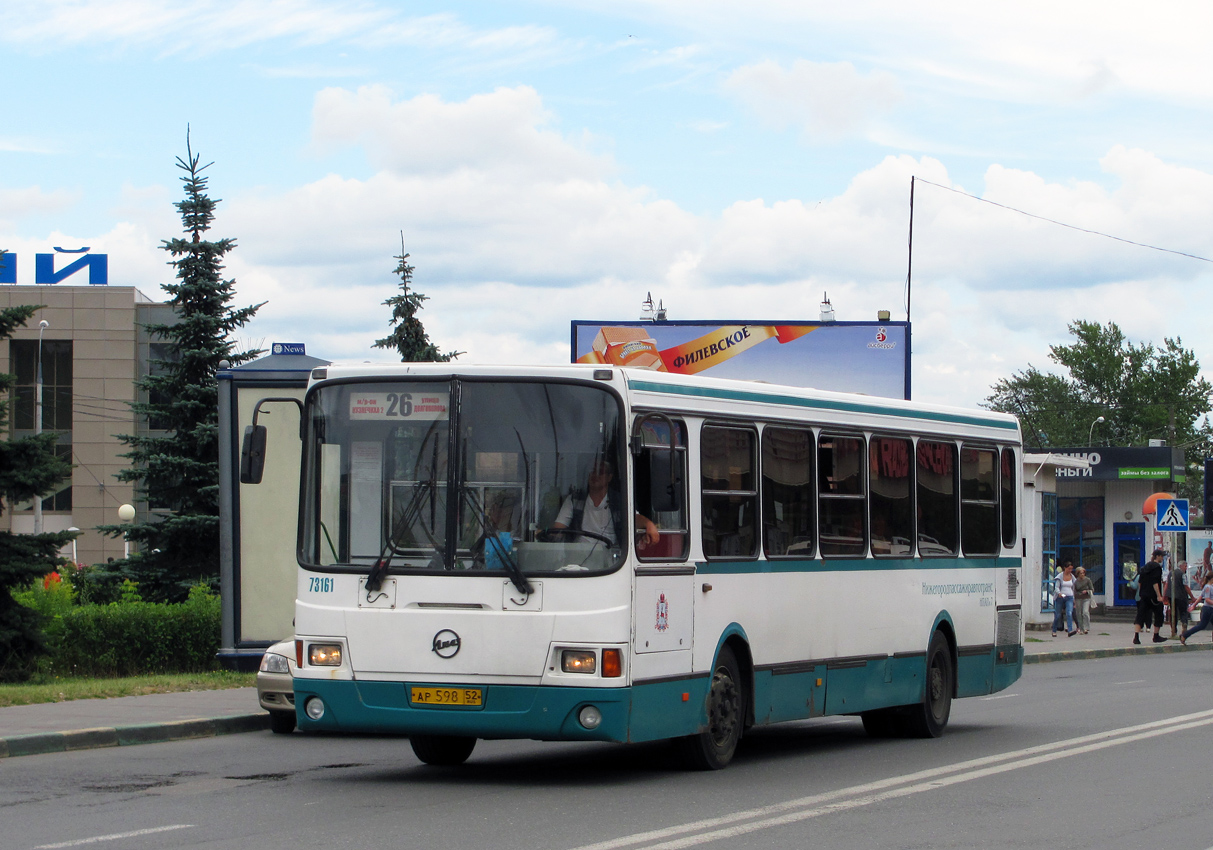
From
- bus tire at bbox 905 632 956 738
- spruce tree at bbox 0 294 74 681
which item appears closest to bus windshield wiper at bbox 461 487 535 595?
bus tire at bbox 905 632 956 738

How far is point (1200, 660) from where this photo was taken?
30.1m

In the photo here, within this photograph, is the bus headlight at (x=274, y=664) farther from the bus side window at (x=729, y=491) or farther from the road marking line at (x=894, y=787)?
the road marking line at (x=894, y=787)

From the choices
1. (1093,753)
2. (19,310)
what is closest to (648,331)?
(19,310)

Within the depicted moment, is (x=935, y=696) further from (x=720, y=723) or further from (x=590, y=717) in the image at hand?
(x=590, y=717)

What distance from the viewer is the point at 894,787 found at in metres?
10.9

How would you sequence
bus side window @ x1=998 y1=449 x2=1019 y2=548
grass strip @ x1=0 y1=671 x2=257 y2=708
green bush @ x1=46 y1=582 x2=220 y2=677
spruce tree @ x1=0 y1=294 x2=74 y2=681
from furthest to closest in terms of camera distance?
green bush @ x1=46 y1=582 x2=220 y2=677 < spruce tree @ x1=0 y1=294 x2=74 y2=681 < grass strip @ x1=0 y1=671 x2=257 y2=708 < bus side window @ x1=998 y1=449 x2=1019 y2=548

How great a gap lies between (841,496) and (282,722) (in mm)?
5475

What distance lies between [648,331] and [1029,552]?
461 inches

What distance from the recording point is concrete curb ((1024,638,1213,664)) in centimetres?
3005

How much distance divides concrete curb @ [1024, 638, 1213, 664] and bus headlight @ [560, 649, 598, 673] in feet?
67.3

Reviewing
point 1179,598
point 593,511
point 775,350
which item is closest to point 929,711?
point 593,511

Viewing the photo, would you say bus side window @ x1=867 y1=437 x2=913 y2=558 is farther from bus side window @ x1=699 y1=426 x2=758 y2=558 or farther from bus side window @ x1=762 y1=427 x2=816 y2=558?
bus side window @ x1=699 y1=426 x2=758 y2=558

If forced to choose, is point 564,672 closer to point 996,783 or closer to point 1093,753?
point 996,783

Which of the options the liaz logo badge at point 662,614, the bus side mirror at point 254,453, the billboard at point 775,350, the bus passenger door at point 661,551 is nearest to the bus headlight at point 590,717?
the bus passenger door at point 661,551
